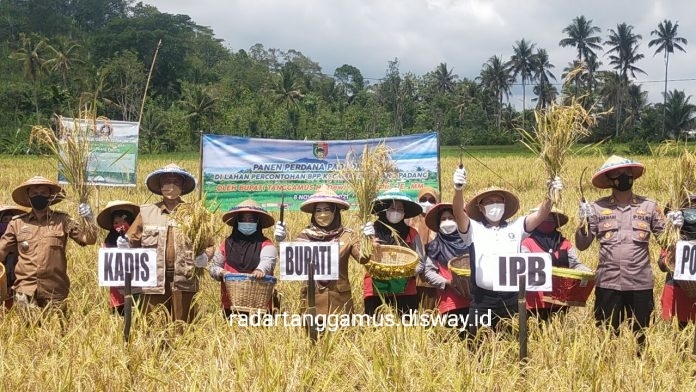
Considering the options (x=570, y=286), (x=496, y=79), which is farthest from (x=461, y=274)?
(x=496, y=79)

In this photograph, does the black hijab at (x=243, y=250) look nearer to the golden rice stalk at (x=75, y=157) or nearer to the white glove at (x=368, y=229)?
the white glove at (x=368, y=229)

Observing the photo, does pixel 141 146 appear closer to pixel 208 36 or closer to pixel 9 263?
pixel 9 263

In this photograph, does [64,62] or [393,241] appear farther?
[64,62]

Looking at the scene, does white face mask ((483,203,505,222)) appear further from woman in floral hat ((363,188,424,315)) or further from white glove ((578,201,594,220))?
woman in floral hat ((363,188,424,315))

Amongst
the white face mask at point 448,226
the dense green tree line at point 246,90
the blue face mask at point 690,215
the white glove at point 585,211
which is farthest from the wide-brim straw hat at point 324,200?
the dense green tree line at point 246,90

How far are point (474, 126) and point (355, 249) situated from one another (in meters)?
49.0

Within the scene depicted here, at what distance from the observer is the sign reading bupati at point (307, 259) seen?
434 cm

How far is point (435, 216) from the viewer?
16.8ft

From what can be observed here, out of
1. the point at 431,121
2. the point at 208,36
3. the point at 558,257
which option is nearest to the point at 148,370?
the point at 558,257

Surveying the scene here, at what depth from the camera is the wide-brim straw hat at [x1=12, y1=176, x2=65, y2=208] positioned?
4.84 m

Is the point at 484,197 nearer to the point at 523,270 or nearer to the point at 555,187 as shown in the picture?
the point at 555,187

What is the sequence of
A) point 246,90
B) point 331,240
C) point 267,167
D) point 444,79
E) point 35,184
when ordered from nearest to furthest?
point 331,240 < point 35,184 < point 267,167 < point 246,90 < point 444,79

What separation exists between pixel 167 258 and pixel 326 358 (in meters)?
1.43

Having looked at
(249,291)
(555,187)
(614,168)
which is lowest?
(249,291)
